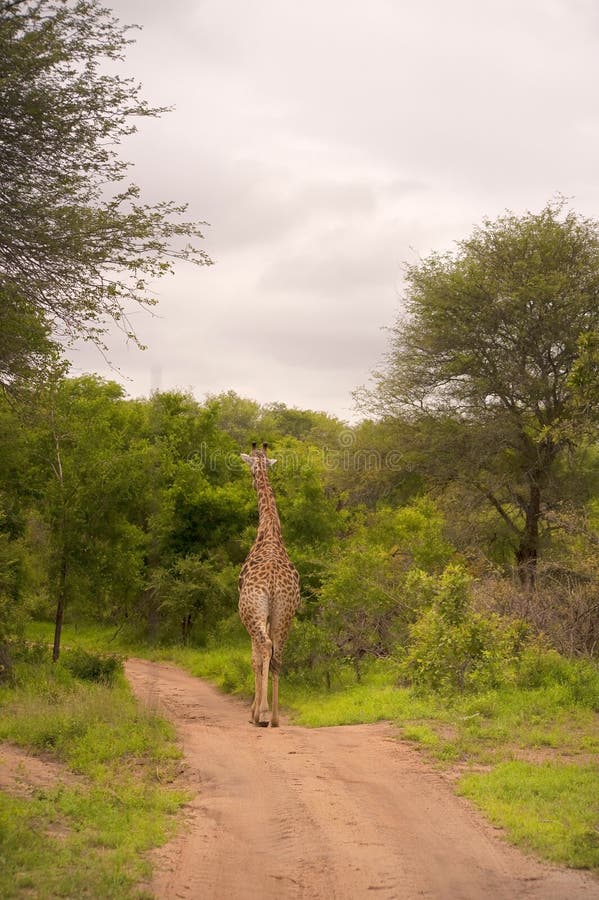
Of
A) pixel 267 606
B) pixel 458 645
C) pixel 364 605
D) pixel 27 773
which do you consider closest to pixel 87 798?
pixel 27 773

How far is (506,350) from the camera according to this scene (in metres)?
19.2

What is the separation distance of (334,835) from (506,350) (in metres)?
14.3

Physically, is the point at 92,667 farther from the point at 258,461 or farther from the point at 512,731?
the point at 512,731

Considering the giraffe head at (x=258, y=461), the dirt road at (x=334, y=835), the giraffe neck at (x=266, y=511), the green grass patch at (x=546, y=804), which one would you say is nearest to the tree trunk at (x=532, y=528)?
the giraffe head at (x=258, y=461)

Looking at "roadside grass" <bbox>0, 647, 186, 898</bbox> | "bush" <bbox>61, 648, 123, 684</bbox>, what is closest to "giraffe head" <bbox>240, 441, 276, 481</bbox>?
"bush" <bbox>61, 648, 123, 684</bbox>

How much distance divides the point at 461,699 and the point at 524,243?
11218mm

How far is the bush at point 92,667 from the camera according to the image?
45.2 ft

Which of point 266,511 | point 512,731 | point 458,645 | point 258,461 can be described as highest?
point 258,461

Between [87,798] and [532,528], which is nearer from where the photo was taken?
[87,798]

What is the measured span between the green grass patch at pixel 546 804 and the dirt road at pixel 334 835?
175 millimetres

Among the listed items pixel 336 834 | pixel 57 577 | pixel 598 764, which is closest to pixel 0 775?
pixel 336 834

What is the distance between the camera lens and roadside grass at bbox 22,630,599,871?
678 cm

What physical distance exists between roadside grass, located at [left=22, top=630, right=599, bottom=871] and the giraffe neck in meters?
2.49

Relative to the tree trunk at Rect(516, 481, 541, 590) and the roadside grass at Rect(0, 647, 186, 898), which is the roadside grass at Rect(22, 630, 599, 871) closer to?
the roadside grass at Rect(0, 647, 186, 898)
